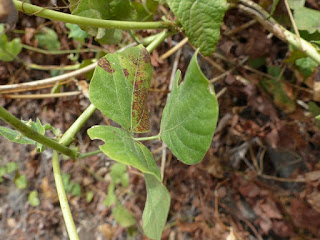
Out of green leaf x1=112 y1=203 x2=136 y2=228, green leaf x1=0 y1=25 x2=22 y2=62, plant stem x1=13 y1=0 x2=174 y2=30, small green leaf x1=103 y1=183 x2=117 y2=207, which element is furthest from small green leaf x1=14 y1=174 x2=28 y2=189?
plant stem x1=13 y1=0 x2=174 y2=30

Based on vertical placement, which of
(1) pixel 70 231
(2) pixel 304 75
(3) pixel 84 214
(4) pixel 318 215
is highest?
(2) pixel 304 75

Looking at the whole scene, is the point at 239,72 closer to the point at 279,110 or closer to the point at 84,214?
the point at 279,110

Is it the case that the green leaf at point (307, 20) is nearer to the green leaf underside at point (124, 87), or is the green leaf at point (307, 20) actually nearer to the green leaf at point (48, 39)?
the green leaf underside at point (124, 87)

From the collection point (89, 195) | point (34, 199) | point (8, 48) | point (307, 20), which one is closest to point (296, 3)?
point (307, 20)

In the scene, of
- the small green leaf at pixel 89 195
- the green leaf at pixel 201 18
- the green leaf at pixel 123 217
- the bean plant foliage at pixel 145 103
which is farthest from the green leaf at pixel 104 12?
the small green leaf at pixel 89 195

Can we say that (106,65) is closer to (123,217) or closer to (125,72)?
(125,72)

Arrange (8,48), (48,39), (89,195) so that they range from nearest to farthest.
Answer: (8,48) → (48,39) → (89,195)

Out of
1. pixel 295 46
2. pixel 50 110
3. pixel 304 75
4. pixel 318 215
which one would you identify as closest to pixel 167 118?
pixel 295 46
